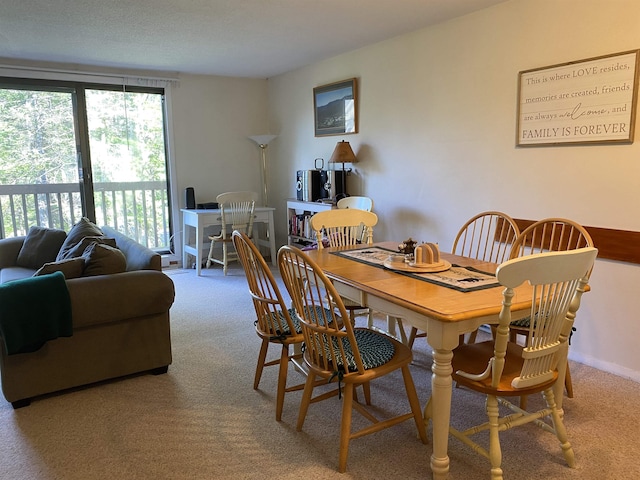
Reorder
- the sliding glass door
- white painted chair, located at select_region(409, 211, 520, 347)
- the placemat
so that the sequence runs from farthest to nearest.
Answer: the sliding glass door, white painted chair, located at select_region(409, 211, 520, 347), the placemat

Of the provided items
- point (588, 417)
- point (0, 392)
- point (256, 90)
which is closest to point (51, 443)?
point (0, 392)

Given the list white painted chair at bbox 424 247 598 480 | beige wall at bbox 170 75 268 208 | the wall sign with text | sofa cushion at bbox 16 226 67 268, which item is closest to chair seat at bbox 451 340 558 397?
white painted chair at bbox 424 247 598 480

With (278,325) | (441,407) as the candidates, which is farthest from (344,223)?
(441,407)

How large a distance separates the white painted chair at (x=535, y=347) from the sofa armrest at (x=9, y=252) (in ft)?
11.8

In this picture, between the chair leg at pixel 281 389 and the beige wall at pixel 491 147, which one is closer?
the chair leg at pixel 281 389

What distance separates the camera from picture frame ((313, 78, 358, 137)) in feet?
14.6

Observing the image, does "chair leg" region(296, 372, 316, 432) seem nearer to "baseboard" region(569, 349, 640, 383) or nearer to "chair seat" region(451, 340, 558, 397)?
"chair seat" region(451, 340, 558, 397)

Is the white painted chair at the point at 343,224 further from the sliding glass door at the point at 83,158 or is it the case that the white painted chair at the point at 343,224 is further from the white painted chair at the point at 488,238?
the sliding glass door at the point at 83,158

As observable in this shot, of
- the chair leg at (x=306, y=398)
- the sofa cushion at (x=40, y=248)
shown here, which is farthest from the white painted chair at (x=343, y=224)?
the sofa cushion at (x=40, y=248)

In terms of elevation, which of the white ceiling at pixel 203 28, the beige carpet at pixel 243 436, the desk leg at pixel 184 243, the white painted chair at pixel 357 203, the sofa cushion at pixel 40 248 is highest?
the white ceiling at pixel 203 28

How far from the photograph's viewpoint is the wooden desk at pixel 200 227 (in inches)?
199

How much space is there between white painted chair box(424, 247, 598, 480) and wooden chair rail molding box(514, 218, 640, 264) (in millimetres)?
1056

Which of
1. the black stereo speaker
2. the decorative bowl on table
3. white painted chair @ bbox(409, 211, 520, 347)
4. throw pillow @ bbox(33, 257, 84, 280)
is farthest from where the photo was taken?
the black stereo speaker

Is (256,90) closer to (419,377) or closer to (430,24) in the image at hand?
(430,24)
